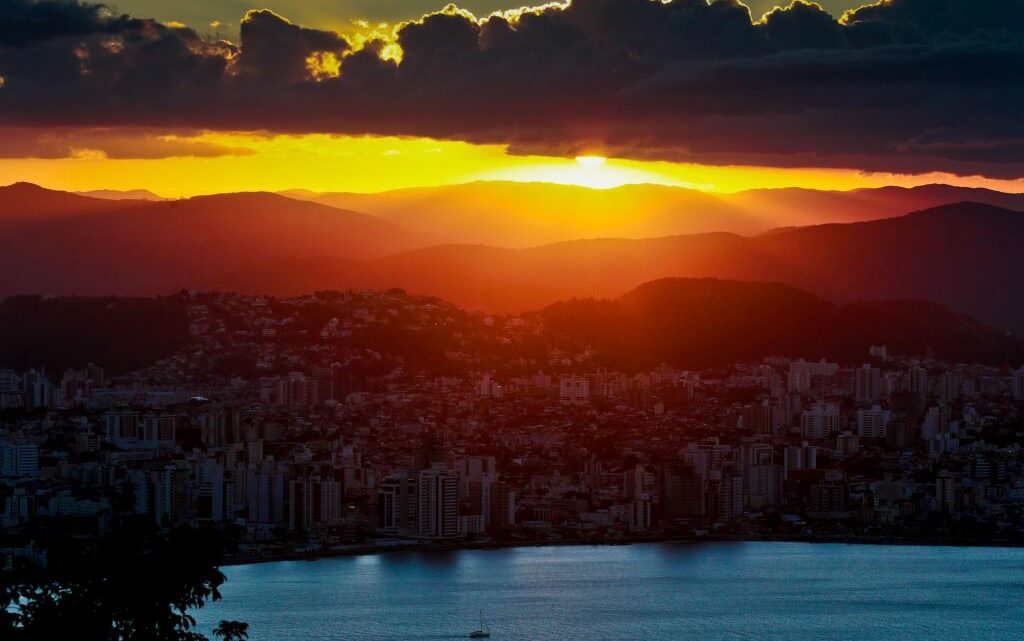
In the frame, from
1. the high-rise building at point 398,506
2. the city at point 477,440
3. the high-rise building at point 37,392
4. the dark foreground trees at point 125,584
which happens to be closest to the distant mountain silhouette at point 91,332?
the city at point 477,440

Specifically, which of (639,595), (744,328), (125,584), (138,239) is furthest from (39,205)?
(125,584)

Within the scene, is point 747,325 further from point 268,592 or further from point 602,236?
point 268,592

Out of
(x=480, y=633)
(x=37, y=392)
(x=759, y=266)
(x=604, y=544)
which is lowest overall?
(x=480, y=633)

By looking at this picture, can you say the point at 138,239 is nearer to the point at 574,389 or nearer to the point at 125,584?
the point at 574,389

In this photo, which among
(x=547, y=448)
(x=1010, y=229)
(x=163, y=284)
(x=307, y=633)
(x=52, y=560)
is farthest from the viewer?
(x=1010, y=229)

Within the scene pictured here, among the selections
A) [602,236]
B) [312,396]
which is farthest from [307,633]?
[602,236]
